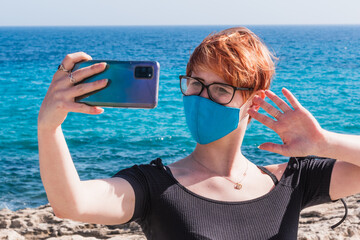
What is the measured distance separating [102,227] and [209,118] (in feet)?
13.7

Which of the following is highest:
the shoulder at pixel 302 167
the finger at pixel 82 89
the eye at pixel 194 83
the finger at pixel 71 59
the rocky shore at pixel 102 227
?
the finger at pixel 71 59

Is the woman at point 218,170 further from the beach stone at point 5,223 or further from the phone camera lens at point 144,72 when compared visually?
the beach stone at point 5,223

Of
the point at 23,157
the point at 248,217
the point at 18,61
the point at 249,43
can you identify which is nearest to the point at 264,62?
the point at 249,43

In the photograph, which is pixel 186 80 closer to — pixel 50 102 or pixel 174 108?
pixel 50 102

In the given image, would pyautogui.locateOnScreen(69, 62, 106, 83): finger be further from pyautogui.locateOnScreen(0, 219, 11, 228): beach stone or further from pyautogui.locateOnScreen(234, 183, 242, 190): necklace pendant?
pyautogui.locateOnScreen(0, 219, 11, 228): beach stone

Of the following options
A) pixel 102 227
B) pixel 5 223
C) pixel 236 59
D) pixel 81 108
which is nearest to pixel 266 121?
pixel 236 59

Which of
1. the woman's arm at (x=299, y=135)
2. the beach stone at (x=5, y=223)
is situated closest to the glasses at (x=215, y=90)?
the woman's arm at (x=299, y=135)

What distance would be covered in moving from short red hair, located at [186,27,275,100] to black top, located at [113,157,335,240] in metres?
0.54

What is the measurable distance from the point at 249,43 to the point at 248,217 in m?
0.87

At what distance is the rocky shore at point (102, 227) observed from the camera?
18.4 ft

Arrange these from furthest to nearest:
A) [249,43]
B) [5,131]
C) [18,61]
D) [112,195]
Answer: [18,61]
[5,131]
[249,43]
[112,195]

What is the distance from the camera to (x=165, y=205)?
7.26 ft

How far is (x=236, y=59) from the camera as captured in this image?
2.30 metres

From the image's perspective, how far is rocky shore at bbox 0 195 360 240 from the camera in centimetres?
559
